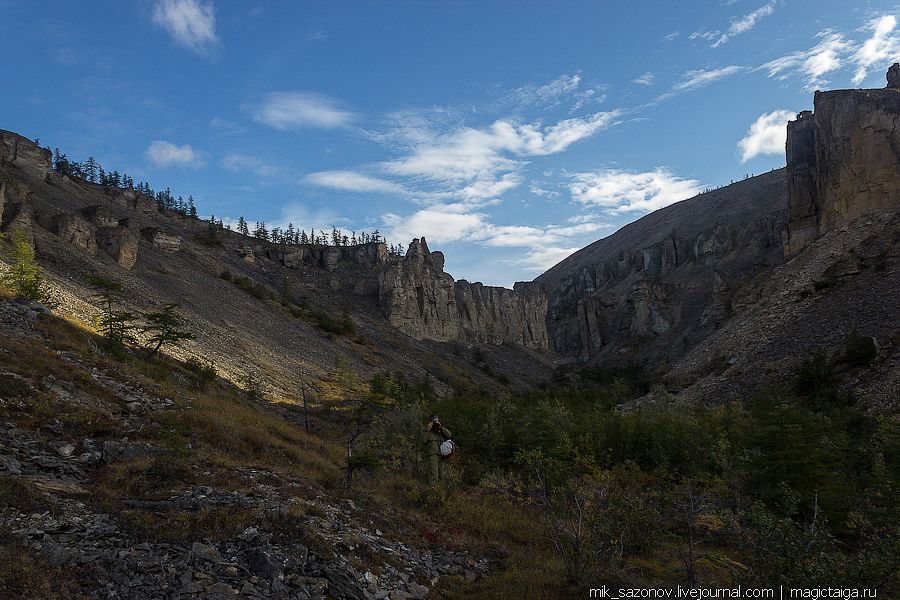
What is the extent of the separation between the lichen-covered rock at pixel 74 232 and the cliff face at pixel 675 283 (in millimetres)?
63467

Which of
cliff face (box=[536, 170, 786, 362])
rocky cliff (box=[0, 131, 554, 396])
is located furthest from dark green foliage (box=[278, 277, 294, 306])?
cliff face (box=[536, 170, 786, 362])

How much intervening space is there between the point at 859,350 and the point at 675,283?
80675 millimetres

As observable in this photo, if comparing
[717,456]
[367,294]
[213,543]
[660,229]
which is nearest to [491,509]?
[213,543]

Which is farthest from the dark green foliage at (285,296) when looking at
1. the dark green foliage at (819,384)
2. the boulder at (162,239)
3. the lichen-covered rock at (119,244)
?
the dark green foliage at (819,384)

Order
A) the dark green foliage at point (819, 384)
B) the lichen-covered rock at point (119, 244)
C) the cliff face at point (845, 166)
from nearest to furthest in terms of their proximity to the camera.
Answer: the dark green foliage at point (819, 384) < the cliff face at point (845, 166) < the lichen-covered rock at point (119, 244)

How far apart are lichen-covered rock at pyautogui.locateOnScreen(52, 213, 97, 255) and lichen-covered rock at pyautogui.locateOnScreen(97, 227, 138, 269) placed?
5.92 feet

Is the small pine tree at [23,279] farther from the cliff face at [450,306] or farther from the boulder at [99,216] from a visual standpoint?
the cliff face at [450,306]

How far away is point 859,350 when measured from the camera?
23.4 m

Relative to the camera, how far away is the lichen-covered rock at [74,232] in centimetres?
3625

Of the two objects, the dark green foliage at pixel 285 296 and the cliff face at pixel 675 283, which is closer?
the dark green foliage at pixel 285 296

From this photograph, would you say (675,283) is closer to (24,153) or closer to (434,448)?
(434,448)

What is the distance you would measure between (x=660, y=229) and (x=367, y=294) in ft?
401

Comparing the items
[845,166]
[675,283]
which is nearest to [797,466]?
[845,166]

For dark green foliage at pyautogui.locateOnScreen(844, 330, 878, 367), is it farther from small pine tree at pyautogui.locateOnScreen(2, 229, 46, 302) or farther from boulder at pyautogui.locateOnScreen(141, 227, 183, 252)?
boulder at pyautogui.locateOnScreen(141, 227, 183, 252)
